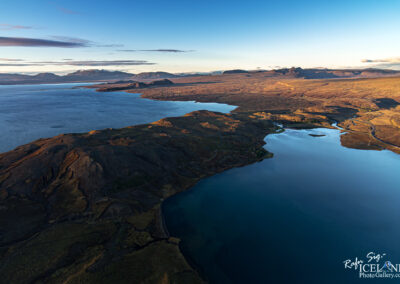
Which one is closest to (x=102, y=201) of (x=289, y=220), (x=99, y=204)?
(x=99, y=204)

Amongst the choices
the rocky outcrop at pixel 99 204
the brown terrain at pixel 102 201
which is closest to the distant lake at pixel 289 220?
the rocky outcrop at pixel 99 204

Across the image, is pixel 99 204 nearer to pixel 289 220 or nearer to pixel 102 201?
pixel 102 201

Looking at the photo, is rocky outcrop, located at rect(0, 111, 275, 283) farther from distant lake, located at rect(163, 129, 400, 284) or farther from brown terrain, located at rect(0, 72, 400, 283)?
distant lake, located at rect(163, 129, 400, 284)

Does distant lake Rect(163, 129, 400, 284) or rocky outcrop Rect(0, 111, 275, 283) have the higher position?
rocky outcrop Rect(0, 111, 275, 283)

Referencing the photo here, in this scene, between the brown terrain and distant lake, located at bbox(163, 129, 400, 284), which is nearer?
the brown terrain

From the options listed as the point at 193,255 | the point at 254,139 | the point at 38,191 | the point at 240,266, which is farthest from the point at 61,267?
the point at 254,139

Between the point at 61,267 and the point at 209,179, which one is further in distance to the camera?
the point at 209,179

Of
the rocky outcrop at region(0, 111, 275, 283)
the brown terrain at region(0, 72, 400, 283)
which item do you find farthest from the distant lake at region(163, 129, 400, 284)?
the brown terrain at region(0, 72, 400, 283)

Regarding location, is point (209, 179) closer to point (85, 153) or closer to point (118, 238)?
point (118, 238)

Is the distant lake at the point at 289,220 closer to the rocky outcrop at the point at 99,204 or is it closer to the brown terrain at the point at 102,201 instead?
the rocky outcrop at the point at 99,204
